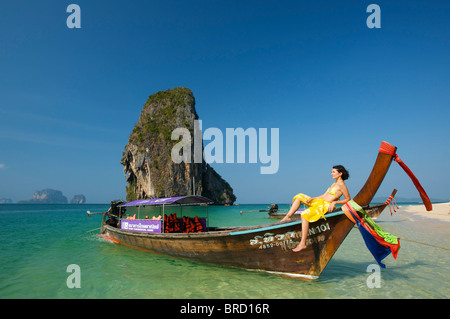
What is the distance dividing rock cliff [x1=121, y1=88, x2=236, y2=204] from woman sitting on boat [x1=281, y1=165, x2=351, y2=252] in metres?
58.3

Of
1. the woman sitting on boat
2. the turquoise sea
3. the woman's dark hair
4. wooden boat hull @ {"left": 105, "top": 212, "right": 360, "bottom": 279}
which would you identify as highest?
the woman's dark hair

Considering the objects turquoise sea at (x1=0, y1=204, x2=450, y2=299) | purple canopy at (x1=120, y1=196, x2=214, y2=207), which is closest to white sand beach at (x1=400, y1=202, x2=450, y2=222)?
turquoise sea at (x1=0, y1=204, x2=450, y2=299)

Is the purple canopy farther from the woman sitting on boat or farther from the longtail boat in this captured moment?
the woman sitting on boat

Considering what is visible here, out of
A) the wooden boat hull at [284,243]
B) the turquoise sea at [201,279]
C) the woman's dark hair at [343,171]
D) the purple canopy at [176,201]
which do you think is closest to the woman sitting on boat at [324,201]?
the woman's dark hair at [343,171]

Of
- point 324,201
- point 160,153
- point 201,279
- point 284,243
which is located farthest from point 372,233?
point 160,153

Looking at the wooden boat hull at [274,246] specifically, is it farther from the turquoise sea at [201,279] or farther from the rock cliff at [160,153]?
the rock cliff at [160,153]

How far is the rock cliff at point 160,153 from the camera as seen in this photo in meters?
62.6

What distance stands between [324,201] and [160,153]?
204 feet

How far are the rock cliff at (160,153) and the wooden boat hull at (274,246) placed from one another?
5545 centimetres

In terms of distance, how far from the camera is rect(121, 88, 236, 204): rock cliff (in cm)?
6256

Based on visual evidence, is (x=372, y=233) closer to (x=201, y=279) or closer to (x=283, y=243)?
(x=283, y=243)

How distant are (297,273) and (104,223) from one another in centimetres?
1396

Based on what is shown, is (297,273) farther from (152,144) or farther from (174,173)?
(152,144)
